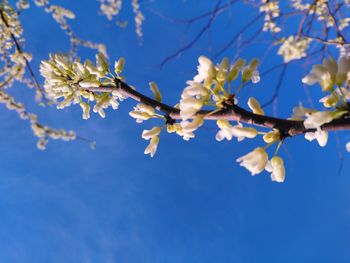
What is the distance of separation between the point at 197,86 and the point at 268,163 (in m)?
0.61

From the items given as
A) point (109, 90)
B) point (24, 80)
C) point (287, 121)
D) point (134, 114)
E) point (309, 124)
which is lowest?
point (309, 124)

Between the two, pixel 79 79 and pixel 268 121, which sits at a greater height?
pixel 79 79

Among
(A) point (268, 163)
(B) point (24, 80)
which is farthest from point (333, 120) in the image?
(B) point (24, 80)

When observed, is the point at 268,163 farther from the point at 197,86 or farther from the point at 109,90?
the point at 109,90

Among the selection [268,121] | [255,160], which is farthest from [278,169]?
[268,121]

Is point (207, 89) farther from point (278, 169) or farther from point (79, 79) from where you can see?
point (79, 79)

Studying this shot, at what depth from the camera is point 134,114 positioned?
7.35ft

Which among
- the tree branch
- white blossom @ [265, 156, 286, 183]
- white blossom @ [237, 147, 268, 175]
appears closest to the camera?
the tree branch

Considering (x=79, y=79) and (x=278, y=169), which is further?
(x=79, y=79)

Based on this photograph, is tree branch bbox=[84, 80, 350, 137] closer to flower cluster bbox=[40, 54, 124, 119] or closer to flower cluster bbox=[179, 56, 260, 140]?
flower cluster bbox=[179, 56, 260, 140]

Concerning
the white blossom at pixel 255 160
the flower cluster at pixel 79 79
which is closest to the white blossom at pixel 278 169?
the white blossom at pixel 255 160

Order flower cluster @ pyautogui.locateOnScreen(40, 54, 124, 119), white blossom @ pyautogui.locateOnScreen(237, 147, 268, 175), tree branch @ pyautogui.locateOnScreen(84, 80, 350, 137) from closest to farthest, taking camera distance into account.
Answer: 1. tree branch @ pyautogui.locateOnScreen(84, 80, 350, 137)
2. white blossom @ pyautogui.locateOnScreen(237, 147, 268, 175)
3. flower cluster @ pyautogui.locateOnScreen(40, 54, 124, 119)

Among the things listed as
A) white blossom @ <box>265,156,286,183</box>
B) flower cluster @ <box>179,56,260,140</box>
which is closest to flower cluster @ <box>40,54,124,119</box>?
flower cluster @ <box>179,56,260,140</box>

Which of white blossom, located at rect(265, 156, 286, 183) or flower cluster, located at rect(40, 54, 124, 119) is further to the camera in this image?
flower cluster, located at rect(40, 54, 124, 119)
